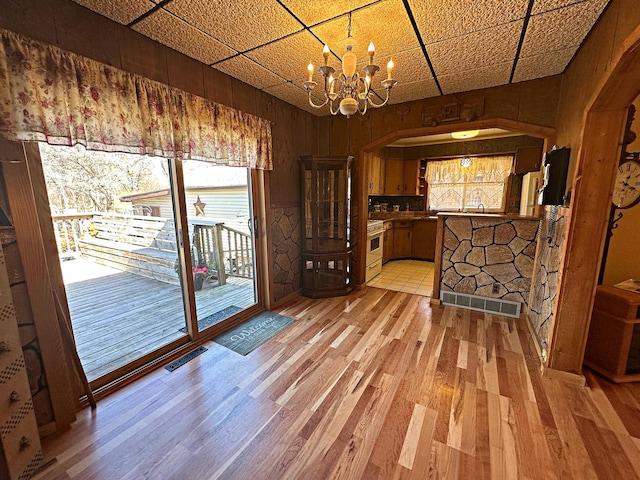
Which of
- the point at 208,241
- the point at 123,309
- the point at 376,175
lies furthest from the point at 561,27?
the point at 123,309

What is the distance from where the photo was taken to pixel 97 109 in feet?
5.39

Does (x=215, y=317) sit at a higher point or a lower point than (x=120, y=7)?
lower

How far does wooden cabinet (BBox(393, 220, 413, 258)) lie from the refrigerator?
2.01 metres

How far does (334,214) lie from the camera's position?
3670 mm

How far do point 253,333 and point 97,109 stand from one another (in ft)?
7.26

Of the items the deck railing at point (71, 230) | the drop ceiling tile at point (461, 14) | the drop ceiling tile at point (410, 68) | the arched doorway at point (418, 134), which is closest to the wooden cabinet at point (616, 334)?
the arched doorway at point (418, 134)

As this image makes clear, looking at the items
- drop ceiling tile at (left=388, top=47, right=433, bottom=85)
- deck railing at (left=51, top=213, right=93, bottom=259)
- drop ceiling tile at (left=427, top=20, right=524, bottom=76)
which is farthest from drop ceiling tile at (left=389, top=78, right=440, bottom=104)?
deck railing at (left=51, top=213, right=93, bottom=259)

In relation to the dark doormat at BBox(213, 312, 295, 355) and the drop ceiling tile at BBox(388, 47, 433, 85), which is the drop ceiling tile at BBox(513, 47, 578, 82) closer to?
the drop ceiling tile at BBox(388, 47, 433, 85)

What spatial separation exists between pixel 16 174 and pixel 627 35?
3226 mm

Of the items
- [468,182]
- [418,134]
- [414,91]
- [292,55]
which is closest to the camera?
[292,55]

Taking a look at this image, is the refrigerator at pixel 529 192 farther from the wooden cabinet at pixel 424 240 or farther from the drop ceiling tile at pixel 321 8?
the drop ceiling tile at pixel 321 8

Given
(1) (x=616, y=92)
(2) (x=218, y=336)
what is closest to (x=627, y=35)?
(1) (x=616, y=92)

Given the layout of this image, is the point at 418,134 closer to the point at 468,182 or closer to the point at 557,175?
the point at 557,175

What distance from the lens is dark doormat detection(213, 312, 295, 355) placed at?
8.28 feet
